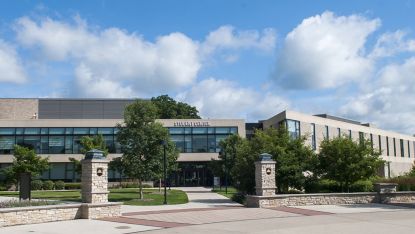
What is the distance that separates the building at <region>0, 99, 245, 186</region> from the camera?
58156 millimetres

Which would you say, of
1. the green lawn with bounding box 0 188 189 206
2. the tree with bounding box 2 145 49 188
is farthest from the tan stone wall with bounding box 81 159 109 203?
the tree with bounding box 2 145 49 188

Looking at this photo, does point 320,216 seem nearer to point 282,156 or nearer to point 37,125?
point 282,156

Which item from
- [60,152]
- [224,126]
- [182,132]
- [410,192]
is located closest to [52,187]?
[60,152]

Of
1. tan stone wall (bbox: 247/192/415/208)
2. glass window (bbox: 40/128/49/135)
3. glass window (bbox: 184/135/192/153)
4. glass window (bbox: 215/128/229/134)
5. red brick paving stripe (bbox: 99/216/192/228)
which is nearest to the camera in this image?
red brick paving stripe (bbox: 99/216/192/228)

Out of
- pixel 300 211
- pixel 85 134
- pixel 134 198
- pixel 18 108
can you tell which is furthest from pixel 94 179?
pixel 18 108

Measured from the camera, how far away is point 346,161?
2856 cm

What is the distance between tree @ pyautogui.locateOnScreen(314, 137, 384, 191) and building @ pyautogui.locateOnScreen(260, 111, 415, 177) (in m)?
14.3

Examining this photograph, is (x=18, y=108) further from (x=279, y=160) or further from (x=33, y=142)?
(x=279, y=160)

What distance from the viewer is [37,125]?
192ft

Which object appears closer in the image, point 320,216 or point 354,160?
point 320,216

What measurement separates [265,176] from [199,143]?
35843 mm

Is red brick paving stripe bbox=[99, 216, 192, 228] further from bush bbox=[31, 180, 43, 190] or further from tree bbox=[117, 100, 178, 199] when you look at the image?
bush bbox=[31, 180, 43, 190]

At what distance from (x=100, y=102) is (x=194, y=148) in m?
17.1

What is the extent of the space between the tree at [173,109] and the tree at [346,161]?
167 ft
